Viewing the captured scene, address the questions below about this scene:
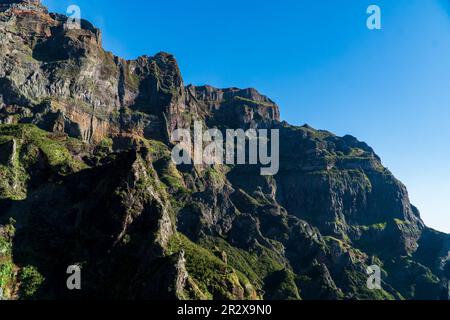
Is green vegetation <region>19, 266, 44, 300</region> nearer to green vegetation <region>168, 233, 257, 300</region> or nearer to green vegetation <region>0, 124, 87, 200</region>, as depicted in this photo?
green vegetation <region>0, 124, 87, 200</region>

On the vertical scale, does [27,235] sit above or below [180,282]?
above

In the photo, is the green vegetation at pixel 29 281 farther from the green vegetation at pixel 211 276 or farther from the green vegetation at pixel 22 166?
the green vegetation at pixel 211 276

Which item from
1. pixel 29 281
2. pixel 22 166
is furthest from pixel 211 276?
pixel 22 166

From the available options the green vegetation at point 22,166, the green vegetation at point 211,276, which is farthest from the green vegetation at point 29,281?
the green vegetation at point 211,276

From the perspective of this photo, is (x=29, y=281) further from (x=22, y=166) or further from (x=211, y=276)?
(x=211, y=276)

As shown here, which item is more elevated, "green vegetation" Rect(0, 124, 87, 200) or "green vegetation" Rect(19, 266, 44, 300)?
"green vegetation" Rect(0, 124, 87, 200)

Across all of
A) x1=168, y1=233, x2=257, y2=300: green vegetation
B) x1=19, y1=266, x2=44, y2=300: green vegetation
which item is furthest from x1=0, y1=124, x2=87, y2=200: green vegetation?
x1=168, y1=233, x2=257, y2=300: green vegetation
